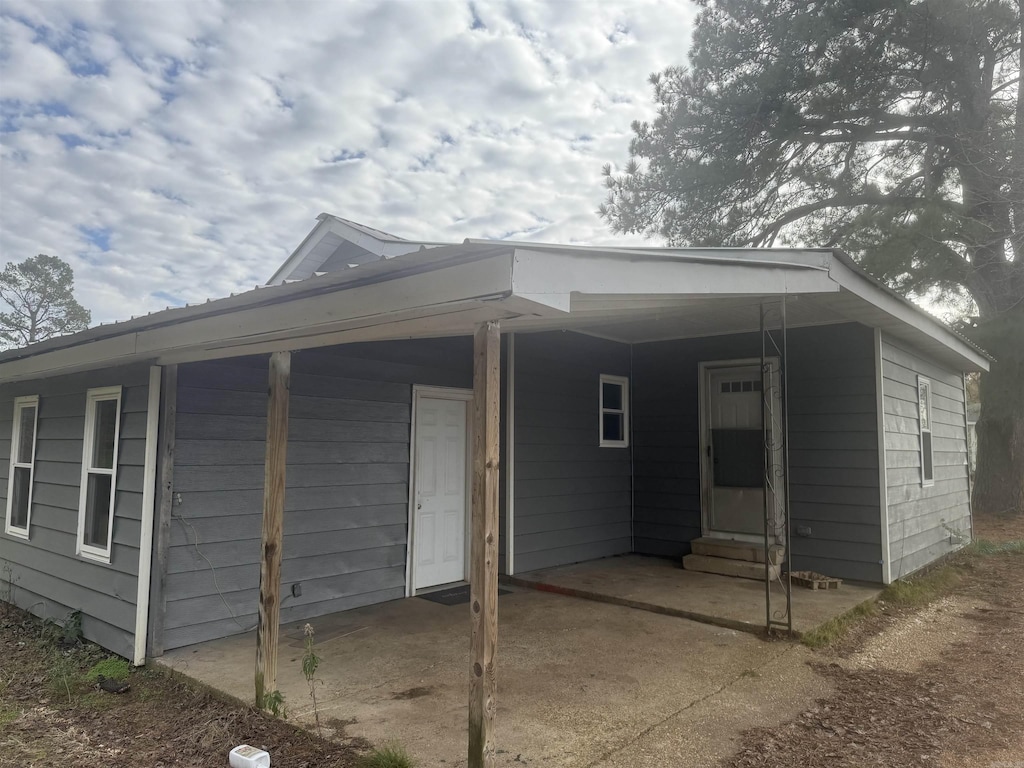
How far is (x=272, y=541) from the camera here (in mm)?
3258

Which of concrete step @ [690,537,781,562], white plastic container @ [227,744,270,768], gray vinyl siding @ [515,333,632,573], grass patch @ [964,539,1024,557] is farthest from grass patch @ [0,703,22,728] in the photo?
grass patch @ [964,539,1024,557]

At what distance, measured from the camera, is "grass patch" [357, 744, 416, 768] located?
258 centimetres

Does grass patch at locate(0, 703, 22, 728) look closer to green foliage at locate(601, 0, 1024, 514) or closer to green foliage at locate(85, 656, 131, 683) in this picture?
green foliage at locate(85, 656, 131, 683)

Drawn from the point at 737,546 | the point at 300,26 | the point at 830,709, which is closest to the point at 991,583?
the point at 737,546

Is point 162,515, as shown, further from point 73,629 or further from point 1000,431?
point 1000,431

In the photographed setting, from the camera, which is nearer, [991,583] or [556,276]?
[556,276]

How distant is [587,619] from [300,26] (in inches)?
273

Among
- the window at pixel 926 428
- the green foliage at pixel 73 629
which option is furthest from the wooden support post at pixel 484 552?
the window at pixel 926 428

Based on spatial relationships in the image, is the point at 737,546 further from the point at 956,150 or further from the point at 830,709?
the point at 956,150

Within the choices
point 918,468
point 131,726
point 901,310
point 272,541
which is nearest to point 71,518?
point 131,726

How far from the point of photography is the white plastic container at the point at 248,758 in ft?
8.53

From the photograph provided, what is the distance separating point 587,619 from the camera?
16.2 feet

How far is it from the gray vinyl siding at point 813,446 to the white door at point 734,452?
0.17 metres

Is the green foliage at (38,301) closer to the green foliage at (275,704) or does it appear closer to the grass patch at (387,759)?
the green foliage at (275,704)
